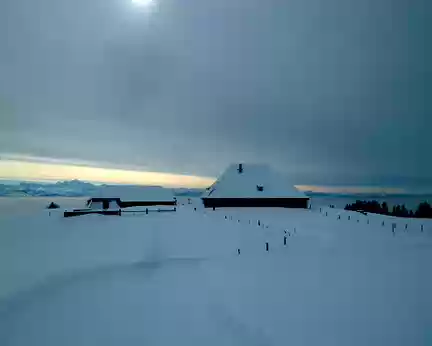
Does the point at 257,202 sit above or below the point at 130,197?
→ below

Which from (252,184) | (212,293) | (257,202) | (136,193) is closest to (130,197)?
(136,193)

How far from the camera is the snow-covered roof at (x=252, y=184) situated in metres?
41.3

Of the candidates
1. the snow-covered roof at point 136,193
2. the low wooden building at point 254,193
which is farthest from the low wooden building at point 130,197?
the low wooden building at point 254,193

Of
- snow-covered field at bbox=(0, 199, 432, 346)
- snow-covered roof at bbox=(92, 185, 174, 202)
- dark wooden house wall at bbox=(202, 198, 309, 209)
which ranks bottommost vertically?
snow-covered field at bbox=(0, 199, 432, 346)

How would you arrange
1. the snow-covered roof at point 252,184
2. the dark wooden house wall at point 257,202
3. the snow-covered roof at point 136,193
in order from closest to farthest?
1. the dark wooden house wall at point 257,202
2. the snow-covered roof at point 252,184
3. the snow-covered roof at point 136,193

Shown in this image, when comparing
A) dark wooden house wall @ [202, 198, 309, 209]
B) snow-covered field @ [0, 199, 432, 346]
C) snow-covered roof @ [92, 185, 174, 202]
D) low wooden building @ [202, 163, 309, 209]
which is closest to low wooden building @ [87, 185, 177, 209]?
snow-covered roof @ [92, 185, 174, 202]

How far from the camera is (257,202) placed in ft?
135

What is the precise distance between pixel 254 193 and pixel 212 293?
110ft

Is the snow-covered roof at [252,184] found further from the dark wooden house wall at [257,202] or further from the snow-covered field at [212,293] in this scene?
the snow-covered field at [212,293]

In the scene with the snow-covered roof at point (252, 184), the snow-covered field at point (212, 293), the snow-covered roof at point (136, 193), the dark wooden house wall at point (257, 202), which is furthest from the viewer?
the snow-covered roof at point (136, 193)

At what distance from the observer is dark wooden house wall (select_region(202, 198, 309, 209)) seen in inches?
1614

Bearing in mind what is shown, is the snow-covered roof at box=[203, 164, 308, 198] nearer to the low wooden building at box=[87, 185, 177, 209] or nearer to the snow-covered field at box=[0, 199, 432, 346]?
the low wooden building at box=[87, 185, 177, 209]

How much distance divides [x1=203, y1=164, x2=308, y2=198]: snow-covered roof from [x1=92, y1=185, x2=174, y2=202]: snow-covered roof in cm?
608

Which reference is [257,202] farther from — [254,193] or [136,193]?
[136,193]
